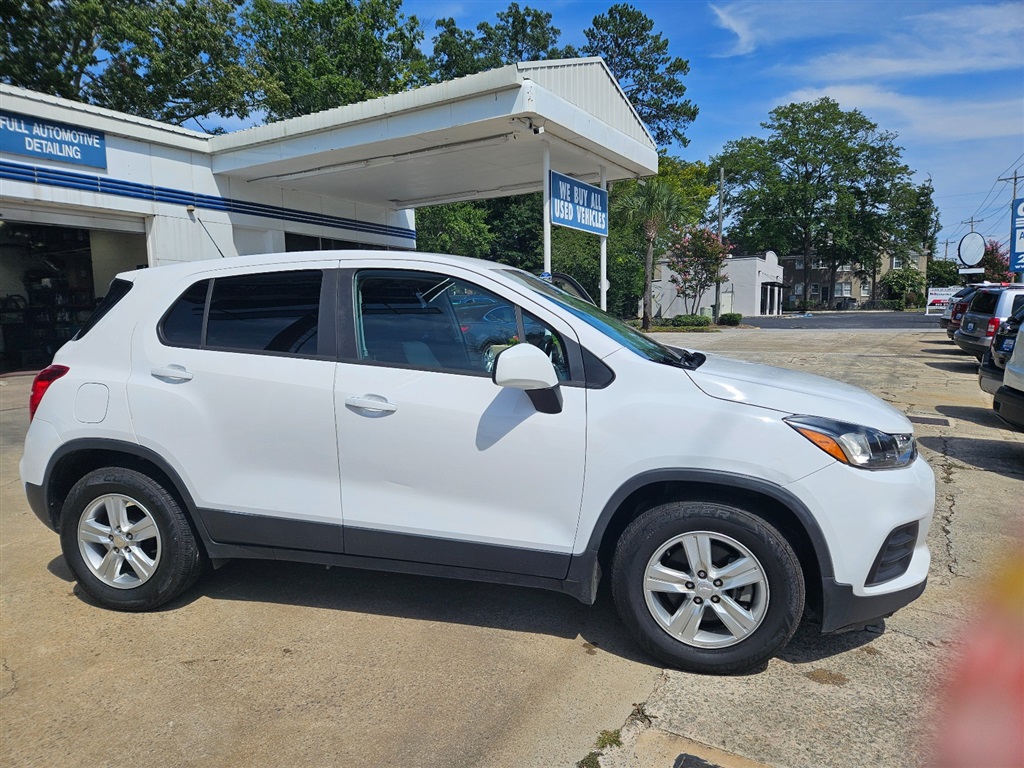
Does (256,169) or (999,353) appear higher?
(256,169)

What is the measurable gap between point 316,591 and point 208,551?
2.15ft

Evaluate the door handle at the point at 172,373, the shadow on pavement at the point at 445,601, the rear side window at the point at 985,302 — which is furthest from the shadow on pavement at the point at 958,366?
the door handle at the point at 172,373

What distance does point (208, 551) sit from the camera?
11.2 feet

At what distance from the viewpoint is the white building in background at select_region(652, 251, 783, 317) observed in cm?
4188

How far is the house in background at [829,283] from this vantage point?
69250 mm

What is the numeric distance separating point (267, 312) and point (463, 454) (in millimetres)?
1327

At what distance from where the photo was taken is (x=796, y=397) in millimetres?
2852

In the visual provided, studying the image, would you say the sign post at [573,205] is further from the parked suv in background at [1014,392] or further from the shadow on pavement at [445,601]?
the shadow on pavement at [445,601]

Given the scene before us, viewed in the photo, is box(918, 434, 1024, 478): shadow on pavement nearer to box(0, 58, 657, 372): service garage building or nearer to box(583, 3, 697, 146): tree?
box(0, 58, 657, 372): service garage building

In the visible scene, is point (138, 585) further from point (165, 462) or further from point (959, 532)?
point (959, 532)

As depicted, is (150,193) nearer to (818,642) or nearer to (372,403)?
(372,403)

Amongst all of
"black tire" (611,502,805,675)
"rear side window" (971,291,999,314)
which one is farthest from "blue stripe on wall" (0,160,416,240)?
"rear side window" (971,291,999,314)

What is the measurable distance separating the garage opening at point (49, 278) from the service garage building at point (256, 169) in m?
0.03

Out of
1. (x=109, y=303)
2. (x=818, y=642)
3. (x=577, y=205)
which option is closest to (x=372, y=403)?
(x=109, y=303)
